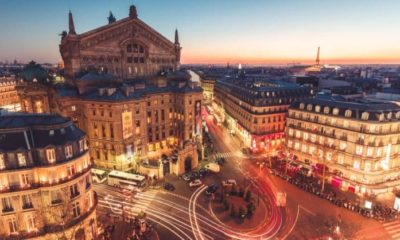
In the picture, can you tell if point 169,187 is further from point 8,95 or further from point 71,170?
point 8,95

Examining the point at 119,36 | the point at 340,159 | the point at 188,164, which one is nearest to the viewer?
the point at 340,159

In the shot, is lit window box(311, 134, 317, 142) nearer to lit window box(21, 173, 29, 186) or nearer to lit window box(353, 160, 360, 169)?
lit window box(353, 160, 360, 169)

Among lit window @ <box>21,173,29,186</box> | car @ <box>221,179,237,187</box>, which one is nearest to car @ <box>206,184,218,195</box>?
car @ <box>221,179,237,187</box>

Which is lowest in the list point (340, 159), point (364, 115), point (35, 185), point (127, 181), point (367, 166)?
point (127, 181)

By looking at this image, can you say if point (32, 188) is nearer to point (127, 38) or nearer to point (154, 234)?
point (154, 234)

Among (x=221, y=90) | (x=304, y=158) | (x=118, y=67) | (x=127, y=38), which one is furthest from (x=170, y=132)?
(x=221, y=90)

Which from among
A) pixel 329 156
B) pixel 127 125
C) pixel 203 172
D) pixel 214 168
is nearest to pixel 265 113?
pixel 329 156
